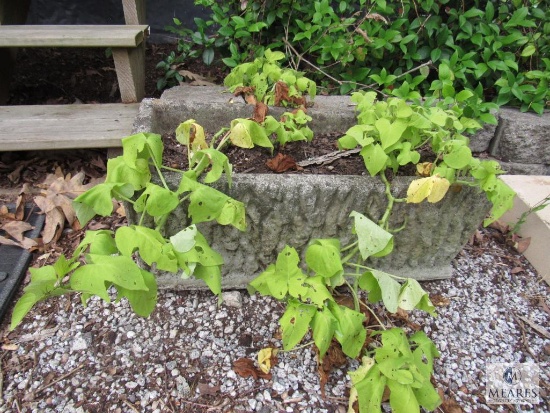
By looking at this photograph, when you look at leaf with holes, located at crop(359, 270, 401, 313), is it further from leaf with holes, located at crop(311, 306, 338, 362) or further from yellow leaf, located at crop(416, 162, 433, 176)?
yellow leaf, located at crop(416, 162, 433, 176)

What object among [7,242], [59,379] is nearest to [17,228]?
[7,242]

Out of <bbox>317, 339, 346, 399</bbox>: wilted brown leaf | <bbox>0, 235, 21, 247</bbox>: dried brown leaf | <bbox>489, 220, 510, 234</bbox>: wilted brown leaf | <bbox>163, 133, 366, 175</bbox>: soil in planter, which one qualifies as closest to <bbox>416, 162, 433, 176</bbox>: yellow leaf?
<bbox>163, 133, 366, 175</bbox>: soil in planter

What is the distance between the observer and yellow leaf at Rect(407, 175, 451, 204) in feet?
4.03

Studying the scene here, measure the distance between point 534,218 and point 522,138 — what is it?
638 mm

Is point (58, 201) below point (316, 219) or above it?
below

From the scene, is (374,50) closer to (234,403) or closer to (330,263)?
(330,263)

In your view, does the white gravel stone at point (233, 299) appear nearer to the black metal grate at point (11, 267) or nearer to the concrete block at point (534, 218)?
the black metal grate at point (11, 267)

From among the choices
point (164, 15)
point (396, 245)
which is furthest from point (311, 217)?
point (164, 15)

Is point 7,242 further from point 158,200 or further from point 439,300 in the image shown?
point 439,300

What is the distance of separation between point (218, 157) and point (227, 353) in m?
0.64

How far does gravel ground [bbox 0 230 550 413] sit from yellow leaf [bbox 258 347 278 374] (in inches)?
1.4

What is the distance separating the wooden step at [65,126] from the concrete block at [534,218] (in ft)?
5.98

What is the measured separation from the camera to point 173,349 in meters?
1.32

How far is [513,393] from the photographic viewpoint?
4.24 feet
